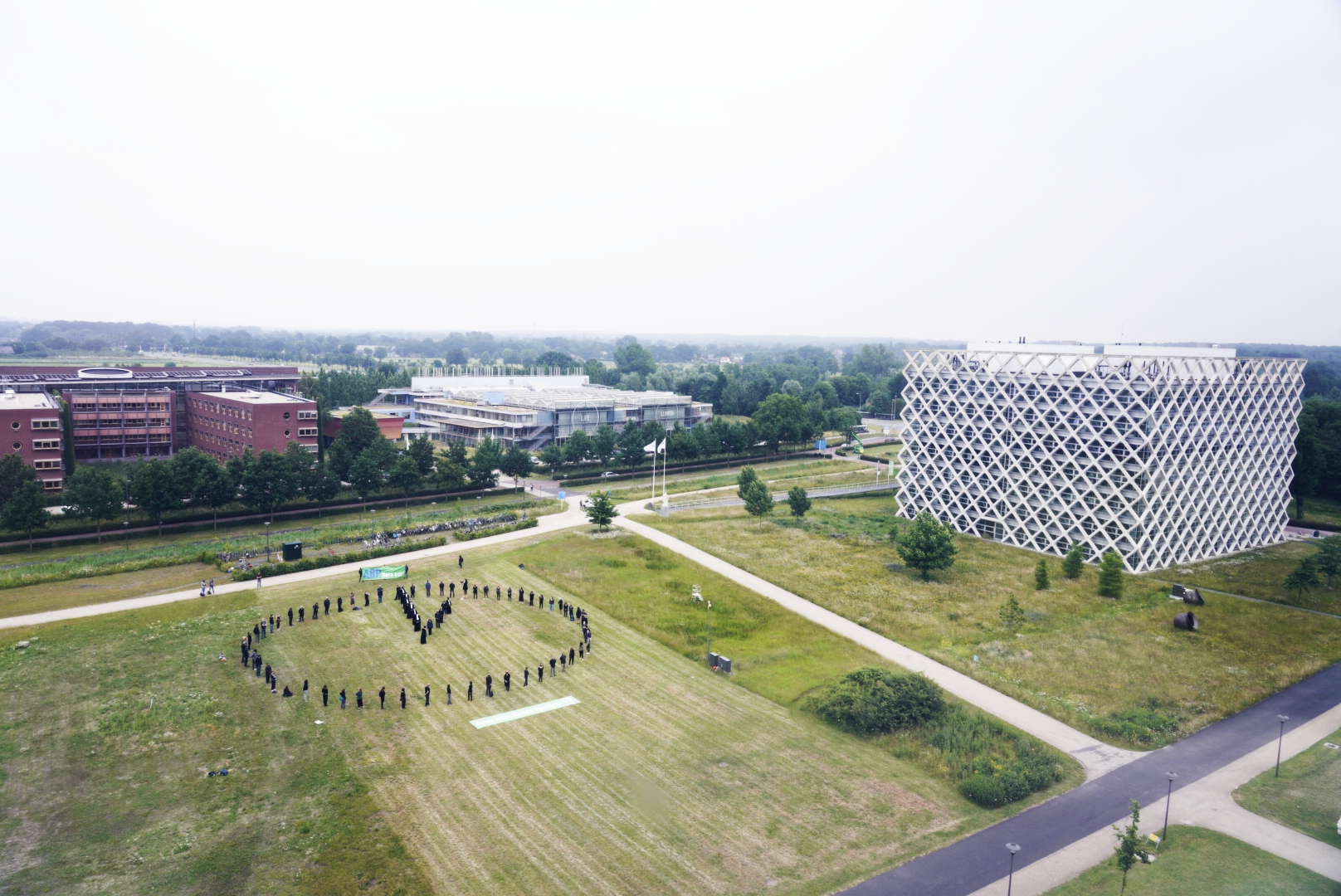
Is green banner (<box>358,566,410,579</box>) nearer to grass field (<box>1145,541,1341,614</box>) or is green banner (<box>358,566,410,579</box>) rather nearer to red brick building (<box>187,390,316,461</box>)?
red brick building (<box>187,390,316,461</box>)

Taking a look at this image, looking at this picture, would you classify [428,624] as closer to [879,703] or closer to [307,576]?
[307,576]

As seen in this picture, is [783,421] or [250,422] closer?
[250,422]

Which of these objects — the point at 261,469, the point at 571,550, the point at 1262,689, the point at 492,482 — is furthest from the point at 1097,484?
the point at 261,469

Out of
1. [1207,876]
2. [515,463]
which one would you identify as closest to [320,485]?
[515,463]

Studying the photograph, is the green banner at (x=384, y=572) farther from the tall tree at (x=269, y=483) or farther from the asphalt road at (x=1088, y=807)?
the asphalt road at (x=1088, y=807)

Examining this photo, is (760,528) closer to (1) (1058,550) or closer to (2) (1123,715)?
(1) (1058,550)

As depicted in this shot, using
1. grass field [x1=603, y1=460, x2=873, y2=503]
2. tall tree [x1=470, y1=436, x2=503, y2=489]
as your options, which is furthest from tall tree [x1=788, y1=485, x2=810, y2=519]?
tall tree [x1=470, y1=436, x2=503, y2=489]
